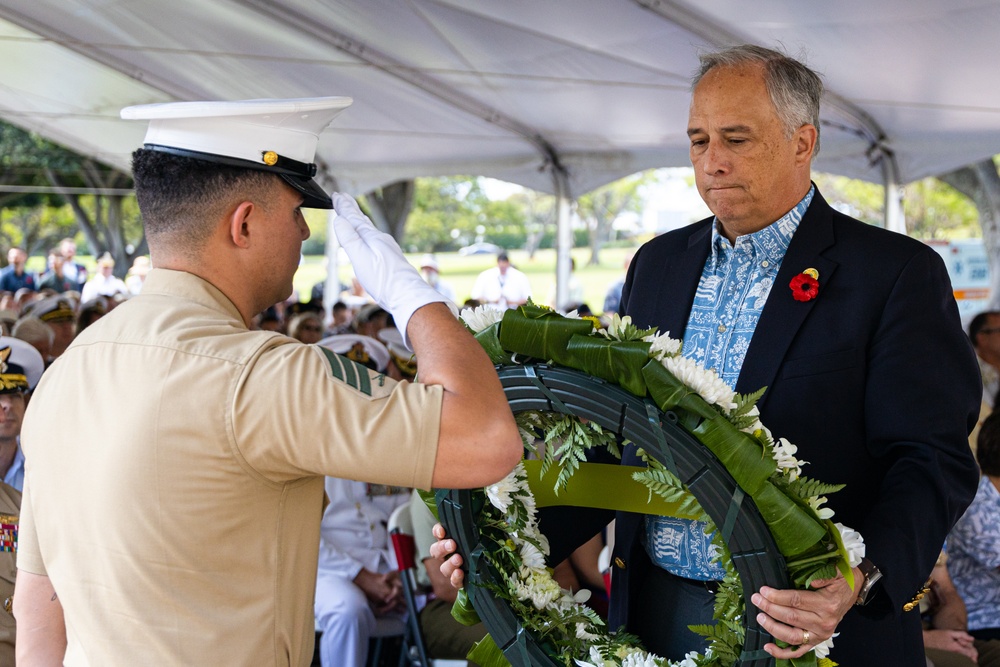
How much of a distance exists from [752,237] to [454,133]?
8.07 metres

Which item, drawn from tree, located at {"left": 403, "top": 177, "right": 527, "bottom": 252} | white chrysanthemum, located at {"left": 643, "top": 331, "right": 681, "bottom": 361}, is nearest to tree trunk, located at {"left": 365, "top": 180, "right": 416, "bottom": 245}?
white chrysanthemum, located at {"left": 643, "top": 331, "right": 681, "bottom": 361}

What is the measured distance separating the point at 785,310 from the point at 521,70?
6.01 m

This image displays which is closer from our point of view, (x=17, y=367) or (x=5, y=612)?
(x=5, y=612)

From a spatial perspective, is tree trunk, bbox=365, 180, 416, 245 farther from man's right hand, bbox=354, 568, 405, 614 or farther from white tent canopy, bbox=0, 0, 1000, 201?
man's right hand, bbox=354, 568, 405, 614

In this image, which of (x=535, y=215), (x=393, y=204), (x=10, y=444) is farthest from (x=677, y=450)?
(x=535, y=215)

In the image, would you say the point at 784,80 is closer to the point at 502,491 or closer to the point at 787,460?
the point at 787,460

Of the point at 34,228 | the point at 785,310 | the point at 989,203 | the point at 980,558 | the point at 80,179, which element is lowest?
the point at 980,558

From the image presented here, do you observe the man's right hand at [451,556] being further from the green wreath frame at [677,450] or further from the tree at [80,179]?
the tree at [80,179]

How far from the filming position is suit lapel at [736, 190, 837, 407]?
1799 mm

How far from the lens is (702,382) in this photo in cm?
148

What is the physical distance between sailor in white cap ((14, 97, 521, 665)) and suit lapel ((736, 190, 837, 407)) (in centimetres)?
67

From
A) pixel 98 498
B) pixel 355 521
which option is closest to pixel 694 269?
pixel 98 498

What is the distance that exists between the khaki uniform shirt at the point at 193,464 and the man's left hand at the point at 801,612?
0.59 m

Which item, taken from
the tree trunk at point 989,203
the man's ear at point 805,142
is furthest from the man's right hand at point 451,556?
the tree trunk at point 989,203
